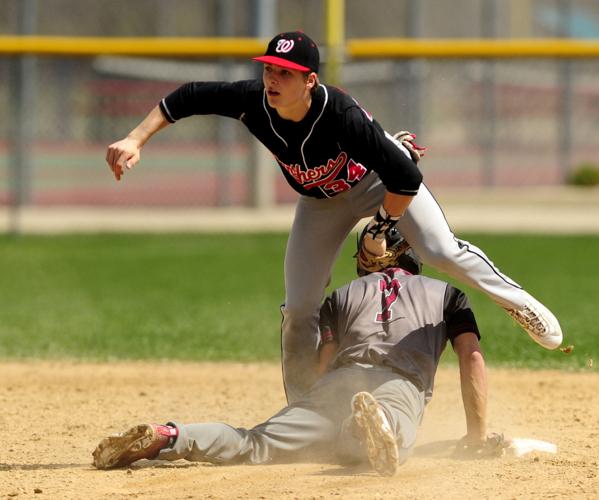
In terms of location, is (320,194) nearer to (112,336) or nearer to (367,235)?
(367,235)

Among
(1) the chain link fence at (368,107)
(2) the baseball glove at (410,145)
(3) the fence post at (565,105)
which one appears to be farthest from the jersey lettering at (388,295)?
(3) the fence post at (565,105)

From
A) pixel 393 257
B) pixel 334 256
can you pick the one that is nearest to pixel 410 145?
pixel 393 257

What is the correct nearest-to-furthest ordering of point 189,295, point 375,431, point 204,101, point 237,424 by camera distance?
point 375,431 < point 204,101 < point 237,424 < point 189,295

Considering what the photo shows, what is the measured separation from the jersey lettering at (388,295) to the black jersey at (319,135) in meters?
0.42

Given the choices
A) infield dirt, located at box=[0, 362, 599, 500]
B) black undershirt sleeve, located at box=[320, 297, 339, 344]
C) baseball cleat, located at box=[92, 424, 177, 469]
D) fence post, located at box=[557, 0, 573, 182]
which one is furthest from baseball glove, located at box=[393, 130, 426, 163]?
fence post, located at box=[557, 0, 573, 182]

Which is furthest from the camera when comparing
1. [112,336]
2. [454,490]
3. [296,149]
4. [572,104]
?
[572,104]

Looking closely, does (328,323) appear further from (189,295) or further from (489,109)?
(489,109)

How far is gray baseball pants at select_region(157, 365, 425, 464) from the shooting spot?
4176mm

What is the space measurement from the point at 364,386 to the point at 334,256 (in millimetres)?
769

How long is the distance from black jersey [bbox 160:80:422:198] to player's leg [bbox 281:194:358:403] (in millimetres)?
102

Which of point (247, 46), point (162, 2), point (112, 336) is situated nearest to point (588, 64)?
point (162, 2)

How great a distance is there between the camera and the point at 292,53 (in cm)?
430

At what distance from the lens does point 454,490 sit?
387 cm

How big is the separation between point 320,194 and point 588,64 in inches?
701
